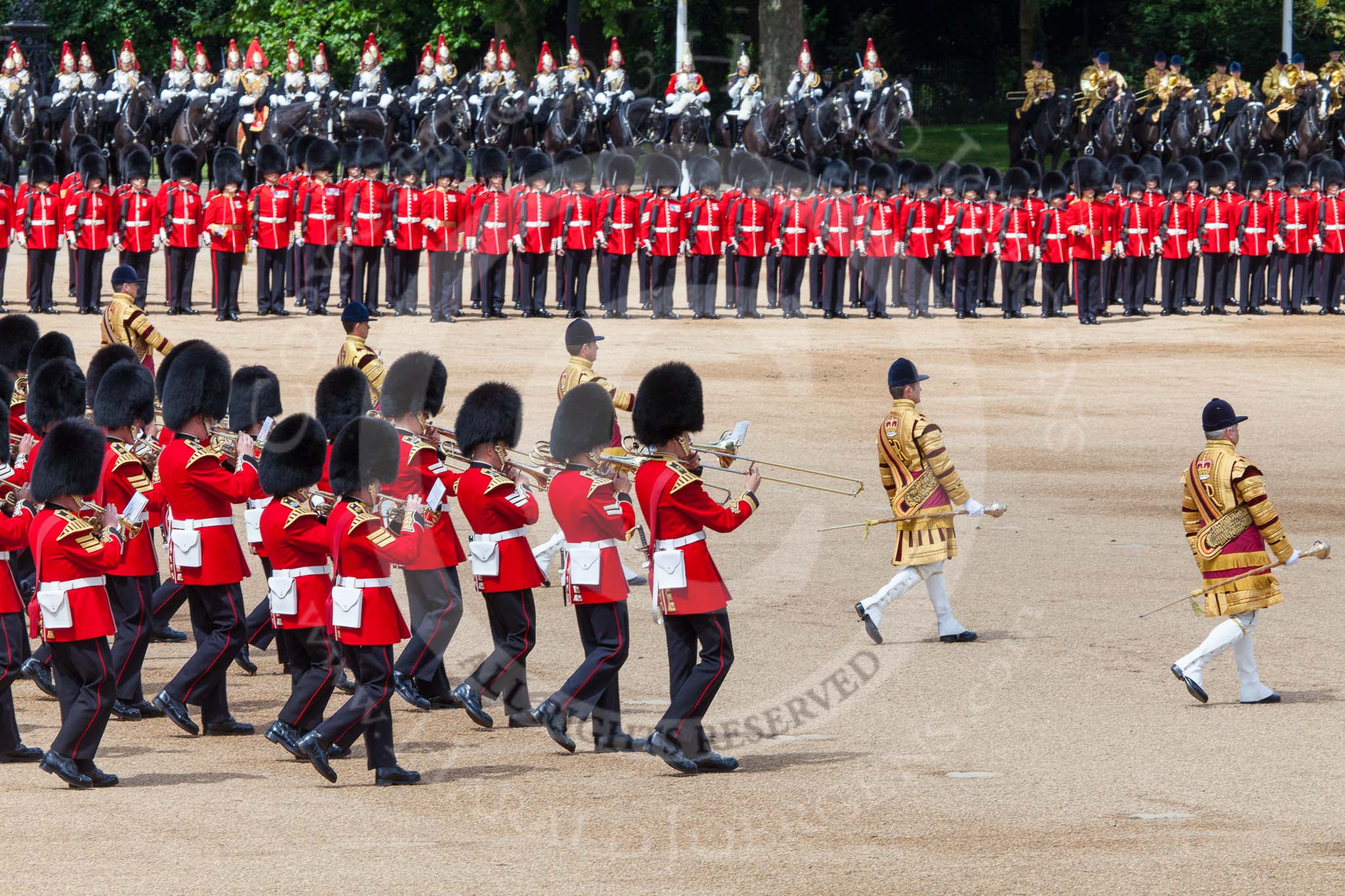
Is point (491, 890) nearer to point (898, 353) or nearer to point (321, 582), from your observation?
point (321, 582)

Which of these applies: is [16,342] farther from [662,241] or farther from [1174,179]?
[1174,179]

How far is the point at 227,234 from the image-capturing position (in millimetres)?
15953

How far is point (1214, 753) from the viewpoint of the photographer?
602 centimetres

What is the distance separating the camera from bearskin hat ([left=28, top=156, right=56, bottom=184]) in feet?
54.5

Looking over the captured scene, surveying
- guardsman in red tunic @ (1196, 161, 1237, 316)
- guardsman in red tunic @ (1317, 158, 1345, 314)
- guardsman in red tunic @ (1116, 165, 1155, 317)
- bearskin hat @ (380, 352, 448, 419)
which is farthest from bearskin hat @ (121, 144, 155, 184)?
guardsman in red tunic @ (1317, 158, 1345, 314)

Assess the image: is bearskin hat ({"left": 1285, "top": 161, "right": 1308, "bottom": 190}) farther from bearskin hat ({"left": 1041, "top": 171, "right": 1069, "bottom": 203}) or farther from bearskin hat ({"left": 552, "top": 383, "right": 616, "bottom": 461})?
bearskin hat ({"left": 552, "top": 383, "right": 616, "bottom": 461})

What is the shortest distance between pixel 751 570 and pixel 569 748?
296 centimetres

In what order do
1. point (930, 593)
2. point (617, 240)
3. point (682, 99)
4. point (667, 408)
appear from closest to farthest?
1. point (667, 408)
2. point (930, 593)
3. point (617, 240)
4. point (682, 99)

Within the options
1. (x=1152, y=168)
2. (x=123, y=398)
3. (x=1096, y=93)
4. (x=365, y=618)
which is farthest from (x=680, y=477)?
(x=1096, y=93)

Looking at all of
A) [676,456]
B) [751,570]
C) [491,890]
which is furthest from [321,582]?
[751,570]

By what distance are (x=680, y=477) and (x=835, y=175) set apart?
1289 centimetres

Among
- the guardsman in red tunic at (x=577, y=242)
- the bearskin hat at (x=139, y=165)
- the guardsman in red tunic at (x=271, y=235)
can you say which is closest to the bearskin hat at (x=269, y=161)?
the guardsman in red tunic at (x=271, y=235)

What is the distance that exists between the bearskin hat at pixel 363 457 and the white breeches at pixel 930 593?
2.35 m

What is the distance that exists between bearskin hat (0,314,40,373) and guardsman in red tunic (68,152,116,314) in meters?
7.27
